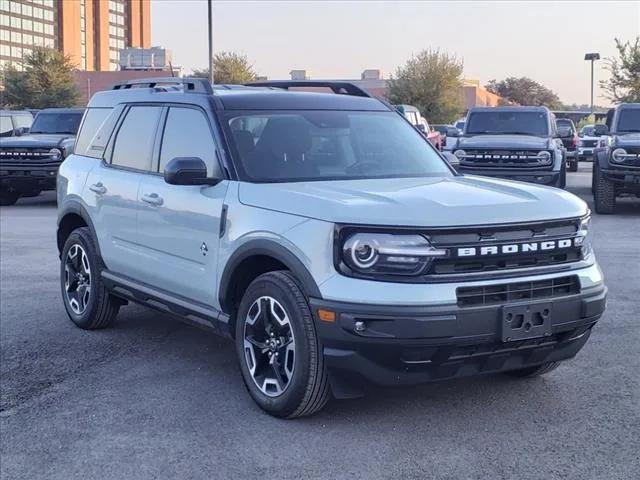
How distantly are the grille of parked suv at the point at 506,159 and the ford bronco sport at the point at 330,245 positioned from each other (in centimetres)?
859

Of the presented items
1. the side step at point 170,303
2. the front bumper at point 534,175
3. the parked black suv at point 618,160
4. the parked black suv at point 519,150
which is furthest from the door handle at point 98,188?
the parked black suv at point 618,160

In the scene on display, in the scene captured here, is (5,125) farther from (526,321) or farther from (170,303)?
(526,321)

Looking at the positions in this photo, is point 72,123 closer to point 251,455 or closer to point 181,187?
point 181,187

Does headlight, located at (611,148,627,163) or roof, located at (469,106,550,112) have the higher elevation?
roof, located at (469,106,550,112)

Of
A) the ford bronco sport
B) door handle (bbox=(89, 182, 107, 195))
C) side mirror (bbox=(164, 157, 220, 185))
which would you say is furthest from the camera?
door handle (bbox=(89, 182, 107, 195))

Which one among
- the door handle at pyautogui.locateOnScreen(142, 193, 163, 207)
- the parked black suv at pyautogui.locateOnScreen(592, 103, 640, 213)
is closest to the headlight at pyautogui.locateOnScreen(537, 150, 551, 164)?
the parked black suv at pyautogui.locateOnScreen(592, 103, 640, 213)

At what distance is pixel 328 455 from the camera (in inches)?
170

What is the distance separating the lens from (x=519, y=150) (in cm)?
1458

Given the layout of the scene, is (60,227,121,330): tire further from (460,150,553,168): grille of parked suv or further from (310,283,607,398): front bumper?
(460,150,553,168): grille of parked suv

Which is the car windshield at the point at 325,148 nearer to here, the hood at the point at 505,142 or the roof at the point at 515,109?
the hood at the point at 505,142

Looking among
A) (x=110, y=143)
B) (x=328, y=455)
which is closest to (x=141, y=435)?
(x=328, y=455)

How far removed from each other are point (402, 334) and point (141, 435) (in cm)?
149

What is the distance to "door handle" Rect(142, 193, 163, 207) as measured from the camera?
5.73 metres

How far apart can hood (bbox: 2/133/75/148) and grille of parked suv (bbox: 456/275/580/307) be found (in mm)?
13370
